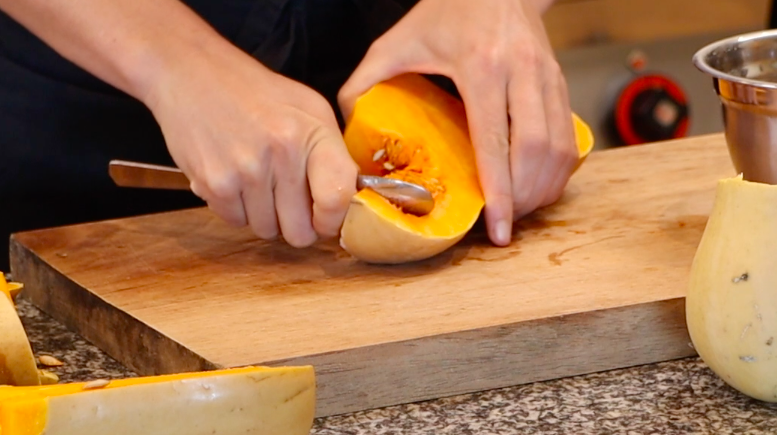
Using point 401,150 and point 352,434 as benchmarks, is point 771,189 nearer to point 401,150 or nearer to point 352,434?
point 352,434

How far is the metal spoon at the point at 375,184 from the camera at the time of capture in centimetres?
111

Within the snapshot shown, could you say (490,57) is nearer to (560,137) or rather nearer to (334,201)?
(560,137)

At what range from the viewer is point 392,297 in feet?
3.41

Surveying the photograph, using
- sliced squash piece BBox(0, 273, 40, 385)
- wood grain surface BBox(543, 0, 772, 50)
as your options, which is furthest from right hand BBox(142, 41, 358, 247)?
wood grain surface BBox(543, 0, 772, 50)

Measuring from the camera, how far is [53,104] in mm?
1429

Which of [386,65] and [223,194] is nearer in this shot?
[223,194]

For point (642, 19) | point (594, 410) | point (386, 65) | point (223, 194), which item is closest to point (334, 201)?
point (223, 194)

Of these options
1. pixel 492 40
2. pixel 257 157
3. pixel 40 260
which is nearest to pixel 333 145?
pixel 257 157

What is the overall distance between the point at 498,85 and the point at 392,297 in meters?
0.30

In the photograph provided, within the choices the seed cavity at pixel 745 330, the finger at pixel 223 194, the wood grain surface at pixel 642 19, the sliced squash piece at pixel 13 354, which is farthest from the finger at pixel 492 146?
the wood grain surface at pixel 642 19

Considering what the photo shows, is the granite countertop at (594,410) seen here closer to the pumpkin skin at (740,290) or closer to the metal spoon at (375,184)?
the pumpkin skin at (740,290)

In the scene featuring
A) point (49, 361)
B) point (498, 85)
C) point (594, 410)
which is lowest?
point (594, 410)

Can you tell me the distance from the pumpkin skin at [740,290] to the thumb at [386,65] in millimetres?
469

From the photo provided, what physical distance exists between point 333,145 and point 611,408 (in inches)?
15.3
